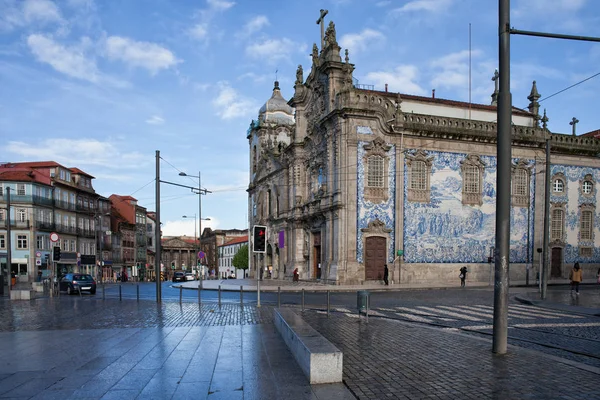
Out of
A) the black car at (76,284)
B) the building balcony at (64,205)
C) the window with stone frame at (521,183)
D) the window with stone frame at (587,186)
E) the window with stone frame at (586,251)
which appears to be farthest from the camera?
the building balcony at (64,205)

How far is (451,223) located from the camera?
3975 centimetres

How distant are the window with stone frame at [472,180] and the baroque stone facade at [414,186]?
79mm

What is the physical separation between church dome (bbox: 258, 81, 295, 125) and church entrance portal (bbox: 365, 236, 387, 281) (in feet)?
98.5

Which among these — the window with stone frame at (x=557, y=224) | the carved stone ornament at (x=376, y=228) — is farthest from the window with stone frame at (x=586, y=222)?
the carved stone ornament at (x=376, y=228)

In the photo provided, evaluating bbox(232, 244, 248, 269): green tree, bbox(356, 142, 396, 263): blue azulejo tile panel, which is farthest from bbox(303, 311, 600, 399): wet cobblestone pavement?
bbox(232, 244, 248, 269): green tree

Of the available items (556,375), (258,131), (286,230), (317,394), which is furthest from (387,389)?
(258,131)

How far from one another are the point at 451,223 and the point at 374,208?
659 centimetres

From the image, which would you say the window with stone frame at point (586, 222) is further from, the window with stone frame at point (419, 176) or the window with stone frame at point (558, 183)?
the window with stone frame at point (419, 176)

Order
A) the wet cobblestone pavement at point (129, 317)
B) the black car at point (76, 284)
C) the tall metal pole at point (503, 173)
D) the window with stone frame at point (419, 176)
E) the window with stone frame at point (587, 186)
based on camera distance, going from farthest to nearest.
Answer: the window with stone frame at point (587, 186) → the window with stone frame at point (419, 176) → the black car at point (76, 284) → the wet cobblestone pavement at point (129, 317) → the tall metal pole at point (503, 173)

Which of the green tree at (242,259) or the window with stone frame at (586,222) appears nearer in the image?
the window with stone frame at (586,222)

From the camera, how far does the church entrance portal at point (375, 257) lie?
37.2m

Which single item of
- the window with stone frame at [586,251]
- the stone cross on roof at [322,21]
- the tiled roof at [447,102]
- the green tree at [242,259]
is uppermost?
the stone cross on roof at [322,21]

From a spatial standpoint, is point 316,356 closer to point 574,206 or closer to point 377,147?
point 377,147

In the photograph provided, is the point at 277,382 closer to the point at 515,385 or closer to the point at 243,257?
the point at 515,385
